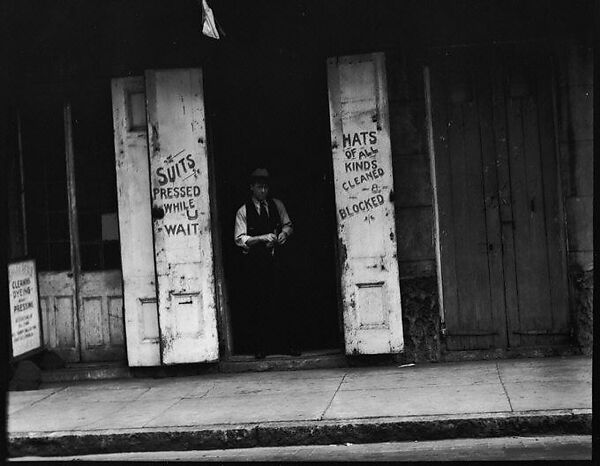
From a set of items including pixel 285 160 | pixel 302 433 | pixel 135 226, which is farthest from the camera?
pixel 285 160

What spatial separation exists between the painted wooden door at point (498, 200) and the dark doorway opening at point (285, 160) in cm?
141

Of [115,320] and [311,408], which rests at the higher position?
[115,320]

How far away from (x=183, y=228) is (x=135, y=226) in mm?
552

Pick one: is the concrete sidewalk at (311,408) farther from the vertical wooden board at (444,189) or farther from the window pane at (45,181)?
the window pane at (45,181)

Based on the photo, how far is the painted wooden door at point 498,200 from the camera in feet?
30.9

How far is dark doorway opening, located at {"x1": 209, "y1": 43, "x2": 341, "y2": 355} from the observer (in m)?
10.0

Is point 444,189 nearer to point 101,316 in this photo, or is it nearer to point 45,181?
point 101,316

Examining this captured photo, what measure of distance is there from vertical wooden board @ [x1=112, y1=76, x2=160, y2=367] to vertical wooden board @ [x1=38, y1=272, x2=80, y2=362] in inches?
31.6

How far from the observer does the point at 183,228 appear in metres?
9.59

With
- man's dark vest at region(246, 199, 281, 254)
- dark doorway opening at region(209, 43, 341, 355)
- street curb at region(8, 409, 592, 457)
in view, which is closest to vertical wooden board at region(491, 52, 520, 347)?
dark doorway opening at region(209, 43, 341, 355)

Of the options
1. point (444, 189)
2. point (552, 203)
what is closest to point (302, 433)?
point (444, 189)

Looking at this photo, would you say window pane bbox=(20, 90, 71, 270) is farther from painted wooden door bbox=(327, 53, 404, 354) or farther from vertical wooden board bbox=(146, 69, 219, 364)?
painted wooden door bbox=(327, 53, 404, 354)

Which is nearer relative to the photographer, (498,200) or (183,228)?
(498,200)

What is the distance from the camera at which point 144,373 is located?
9.82 metres
